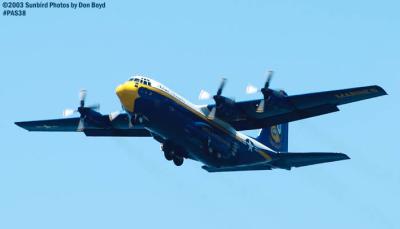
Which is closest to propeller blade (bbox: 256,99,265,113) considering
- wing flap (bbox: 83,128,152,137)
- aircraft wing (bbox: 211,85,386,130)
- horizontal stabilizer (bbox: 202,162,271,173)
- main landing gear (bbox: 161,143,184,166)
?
aircraft wing (bbox: 211,85,386,130)

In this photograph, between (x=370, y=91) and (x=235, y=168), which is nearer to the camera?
(x=370, y=91)

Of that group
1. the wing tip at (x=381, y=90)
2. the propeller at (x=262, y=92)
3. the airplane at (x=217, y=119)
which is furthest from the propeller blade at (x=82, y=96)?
the wing tip at (x=381, y=90)

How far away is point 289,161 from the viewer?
51.8m

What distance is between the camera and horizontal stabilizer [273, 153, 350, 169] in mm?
49719

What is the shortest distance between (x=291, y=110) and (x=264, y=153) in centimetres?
469

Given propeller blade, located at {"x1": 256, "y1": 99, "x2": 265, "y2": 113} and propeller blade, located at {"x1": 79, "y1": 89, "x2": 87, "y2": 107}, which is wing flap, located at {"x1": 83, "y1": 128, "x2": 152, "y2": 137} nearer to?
propeller blade, located at {"x1": 79, "y1": 89, "x2": 87, "y2": 107}

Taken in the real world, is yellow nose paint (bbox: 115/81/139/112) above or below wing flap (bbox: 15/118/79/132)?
above

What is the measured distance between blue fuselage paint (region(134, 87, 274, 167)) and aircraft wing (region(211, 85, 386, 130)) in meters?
1.09

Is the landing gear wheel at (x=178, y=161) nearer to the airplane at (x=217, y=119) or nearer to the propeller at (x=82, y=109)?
the airplane at (x=217, y=119)

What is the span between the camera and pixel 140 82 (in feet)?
155

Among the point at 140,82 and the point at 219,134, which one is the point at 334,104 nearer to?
the point at 219,134

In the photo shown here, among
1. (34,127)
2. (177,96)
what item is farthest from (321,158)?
(34,127)

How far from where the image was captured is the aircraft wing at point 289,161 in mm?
50031

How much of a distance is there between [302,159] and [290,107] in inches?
191
